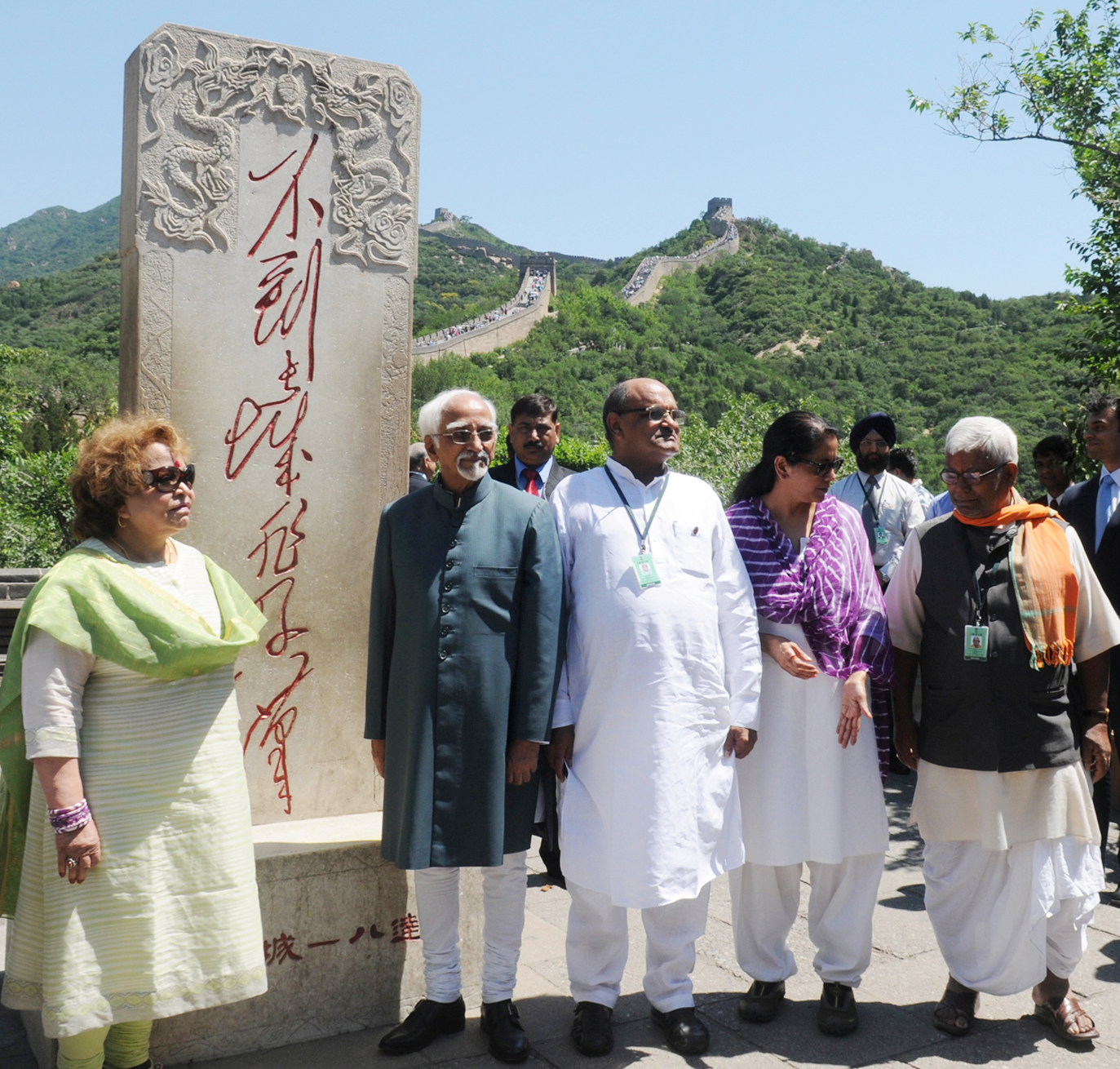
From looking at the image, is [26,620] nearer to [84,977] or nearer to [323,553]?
[84,977]

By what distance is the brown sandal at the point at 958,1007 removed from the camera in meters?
2.99

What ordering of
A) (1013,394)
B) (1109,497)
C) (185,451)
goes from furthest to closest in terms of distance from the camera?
(1013,394) → (1109,497) → (185,451)

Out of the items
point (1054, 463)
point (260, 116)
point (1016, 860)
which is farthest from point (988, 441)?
point (1054, 463)

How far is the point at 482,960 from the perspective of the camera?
10.4 feet

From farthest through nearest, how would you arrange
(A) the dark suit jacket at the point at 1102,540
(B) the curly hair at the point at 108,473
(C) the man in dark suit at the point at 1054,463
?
(C) the man in dark suit at the point at 1054,463 < (A) the dark suit jacket at the point at 1102,540 < (B) the curly hair at the point at 108,473

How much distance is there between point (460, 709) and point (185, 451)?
3.07ft

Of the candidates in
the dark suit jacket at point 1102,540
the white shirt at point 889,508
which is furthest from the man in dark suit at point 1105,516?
the white shirt at point 889,508

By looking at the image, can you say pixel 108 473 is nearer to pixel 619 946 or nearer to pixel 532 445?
pixel 619 946

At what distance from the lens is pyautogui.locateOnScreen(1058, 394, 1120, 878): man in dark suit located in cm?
419

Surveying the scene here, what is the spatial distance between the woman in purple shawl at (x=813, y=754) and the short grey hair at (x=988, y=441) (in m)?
0.34

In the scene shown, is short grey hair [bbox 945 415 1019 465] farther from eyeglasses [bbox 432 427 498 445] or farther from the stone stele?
the stone stele

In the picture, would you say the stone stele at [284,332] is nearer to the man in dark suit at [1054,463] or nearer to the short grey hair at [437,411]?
the short grey hair at [437,411]

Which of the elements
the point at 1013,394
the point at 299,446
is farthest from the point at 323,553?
the point at 1013,394

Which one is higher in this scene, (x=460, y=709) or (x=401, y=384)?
(x=401, y=384)
